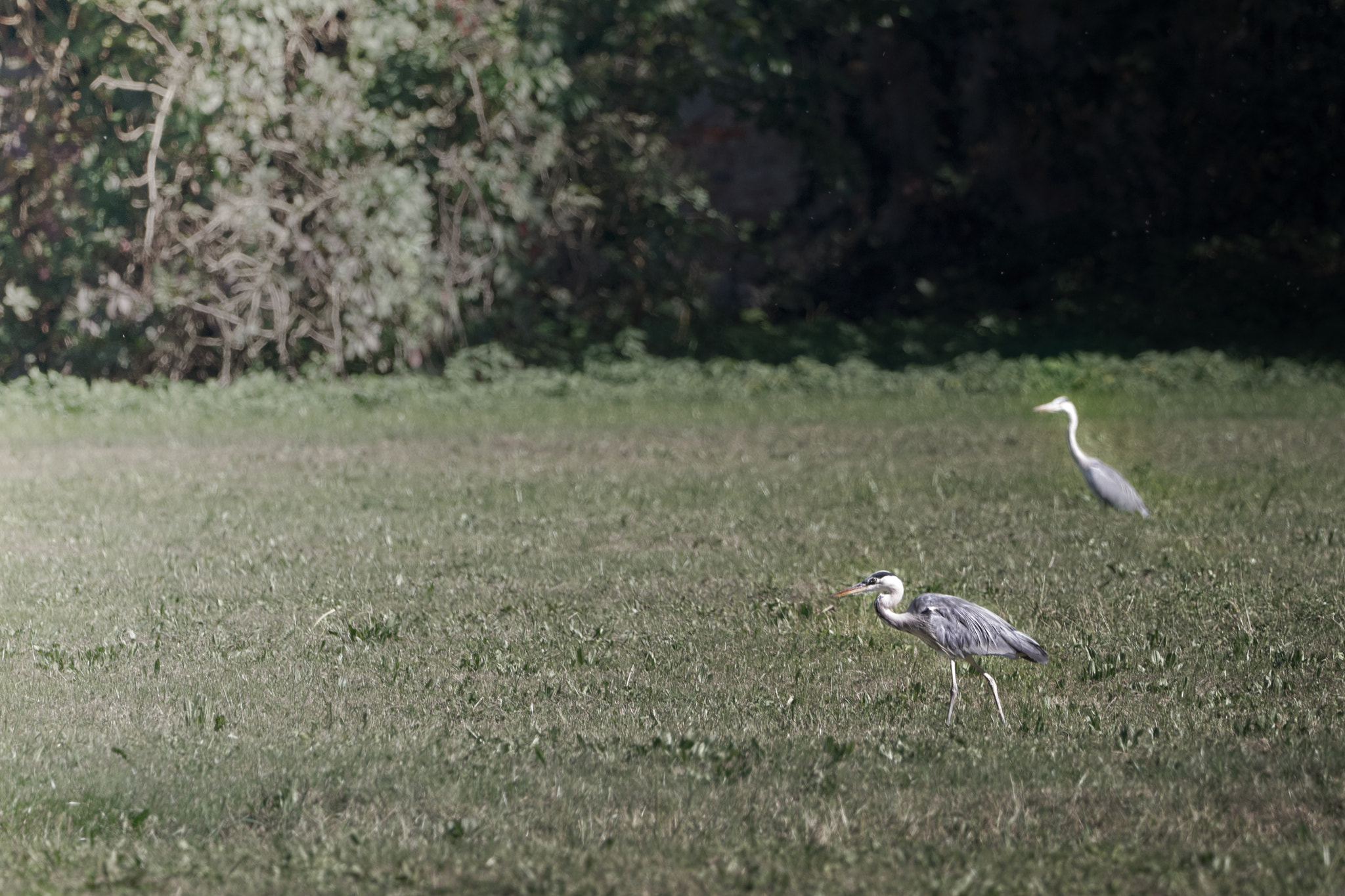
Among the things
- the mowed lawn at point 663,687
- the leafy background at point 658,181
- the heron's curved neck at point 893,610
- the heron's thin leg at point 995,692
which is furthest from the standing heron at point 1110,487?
the leafy background at point 658,181

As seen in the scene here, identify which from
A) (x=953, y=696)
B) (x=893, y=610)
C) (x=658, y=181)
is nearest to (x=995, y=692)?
(x=953, y=696)

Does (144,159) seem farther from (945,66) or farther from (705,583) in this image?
(705,583)

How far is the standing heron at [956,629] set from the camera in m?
5.66

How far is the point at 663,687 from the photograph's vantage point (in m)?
6.09

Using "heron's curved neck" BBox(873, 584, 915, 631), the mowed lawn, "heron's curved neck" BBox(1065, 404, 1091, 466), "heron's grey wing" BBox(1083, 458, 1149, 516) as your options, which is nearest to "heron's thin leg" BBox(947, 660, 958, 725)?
the mowed lawn

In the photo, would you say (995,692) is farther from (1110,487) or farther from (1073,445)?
(1073,445)

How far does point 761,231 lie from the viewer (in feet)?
73.3

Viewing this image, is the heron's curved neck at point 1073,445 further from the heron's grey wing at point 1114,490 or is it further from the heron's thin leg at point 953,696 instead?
the heron's thin leg at point 953,696

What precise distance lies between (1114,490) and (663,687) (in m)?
4.72

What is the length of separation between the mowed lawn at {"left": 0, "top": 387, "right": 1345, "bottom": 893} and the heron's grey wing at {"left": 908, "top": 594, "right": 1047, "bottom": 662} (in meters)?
0.27

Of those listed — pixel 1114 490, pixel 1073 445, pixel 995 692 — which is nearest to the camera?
pixel 995 692

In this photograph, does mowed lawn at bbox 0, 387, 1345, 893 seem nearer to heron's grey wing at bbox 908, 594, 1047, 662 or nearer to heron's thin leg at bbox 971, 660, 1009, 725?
heron's thin leg at bbox 971, 660, 1009, 725

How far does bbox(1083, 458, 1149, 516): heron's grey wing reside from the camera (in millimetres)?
9766

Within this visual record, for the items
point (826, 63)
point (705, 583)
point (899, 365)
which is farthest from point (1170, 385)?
point (705, 583)
